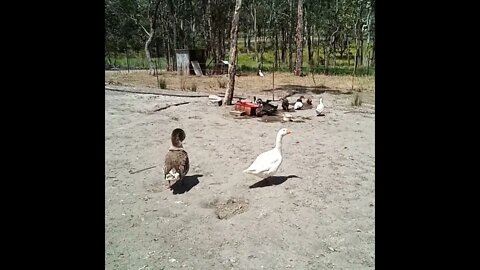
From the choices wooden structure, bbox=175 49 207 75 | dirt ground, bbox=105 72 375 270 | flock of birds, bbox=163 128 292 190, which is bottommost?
dirt ground, bbox=105 72 375 270

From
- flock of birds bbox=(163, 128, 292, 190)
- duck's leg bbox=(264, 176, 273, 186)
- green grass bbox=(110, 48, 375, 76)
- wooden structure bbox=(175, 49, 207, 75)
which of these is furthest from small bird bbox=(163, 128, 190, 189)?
green grass bbox=(110, 48, 375, 76)

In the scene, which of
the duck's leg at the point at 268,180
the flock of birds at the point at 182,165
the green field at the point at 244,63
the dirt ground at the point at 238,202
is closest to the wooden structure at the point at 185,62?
the green field at the point at 244,63

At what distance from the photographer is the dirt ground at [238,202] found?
158 cm

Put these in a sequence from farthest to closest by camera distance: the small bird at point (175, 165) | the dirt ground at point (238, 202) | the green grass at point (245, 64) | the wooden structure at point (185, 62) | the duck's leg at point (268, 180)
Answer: the green grass at point (245, 64), the wooden structure at point (185, 62), the duck's leg at point (268, 180), the small bird at point (175, 165), the dirt ground at point (238, 202)

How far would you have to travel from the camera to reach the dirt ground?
1578 millimetres

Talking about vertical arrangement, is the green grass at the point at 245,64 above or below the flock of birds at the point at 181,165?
above

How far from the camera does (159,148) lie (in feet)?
10.8

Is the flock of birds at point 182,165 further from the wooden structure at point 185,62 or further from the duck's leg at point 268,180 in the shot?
the wooden structure at point 185,62

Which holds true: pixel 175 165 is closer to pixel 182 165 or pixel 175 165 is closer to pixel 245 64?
pixel 182 165

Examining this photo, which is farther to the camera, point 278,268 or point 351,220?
point 351,220

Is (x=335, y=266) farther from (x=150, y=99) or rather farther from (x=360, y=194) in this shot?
(x=150, y=99)

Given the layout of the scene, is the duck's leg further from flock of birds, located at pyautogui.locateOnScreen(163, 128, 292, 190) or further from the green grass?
the green grass

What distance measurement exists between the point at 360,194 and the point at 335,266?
0.73 meters
